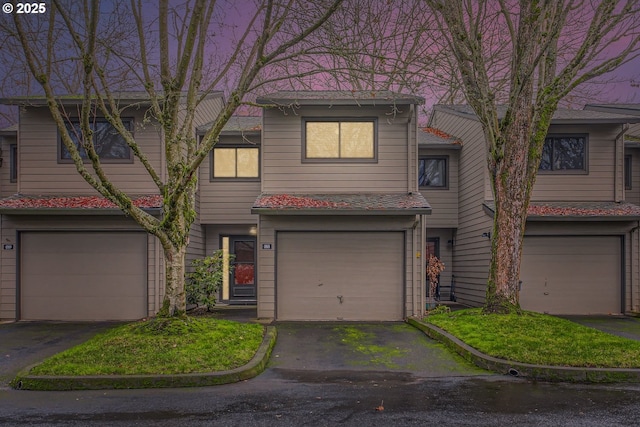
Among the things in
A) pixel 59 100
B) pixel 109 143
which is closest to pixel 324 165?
pixel 109 143

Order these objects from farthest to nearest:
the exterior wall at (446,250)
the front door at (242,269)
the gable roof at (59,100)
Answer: the exterior wall at (446,250), the front door at (242,269), the gable roof at (59,100)

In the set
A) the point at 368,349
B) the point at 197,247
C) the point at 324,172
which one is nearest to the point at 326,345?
the point at 368,349

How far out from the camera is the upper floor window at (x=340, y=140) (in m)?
13.2

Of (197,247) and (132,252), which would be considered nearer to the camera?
(132,252)

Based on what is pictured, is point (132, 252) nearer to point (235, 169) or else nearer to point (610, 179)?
point (235, 169)

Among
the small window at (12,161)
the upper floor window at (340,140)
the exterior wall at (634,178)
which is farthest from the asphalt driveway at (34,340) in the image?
the exterior wall at (634,178)

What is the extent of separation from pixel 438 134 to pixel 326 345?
10741 mm

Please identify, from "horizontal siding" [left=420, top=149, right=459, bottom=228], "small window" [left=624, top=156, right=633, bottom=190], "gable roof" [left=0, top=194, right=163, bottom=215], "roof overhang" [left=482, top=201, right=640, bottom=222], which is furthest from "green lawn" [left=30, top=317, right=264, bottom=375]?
"small window" [left=624, top=156, right=633, bottom=190]

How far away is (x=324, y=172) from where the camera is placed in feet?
43.2

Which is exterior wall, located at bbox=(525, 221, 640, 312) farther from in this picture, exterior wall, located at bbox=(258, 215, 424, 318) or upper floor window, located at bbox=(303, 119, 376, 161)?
upper floor window, located at bbox=(303, 119, 376, 161)

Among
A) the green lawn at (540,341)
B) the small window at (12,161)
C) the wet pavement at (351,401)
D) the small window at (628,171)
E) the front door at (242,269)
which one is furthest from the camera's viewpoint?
the front door at (242,269)

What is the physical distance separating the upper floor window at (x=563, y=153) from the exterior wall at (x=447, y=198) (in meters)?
2.76

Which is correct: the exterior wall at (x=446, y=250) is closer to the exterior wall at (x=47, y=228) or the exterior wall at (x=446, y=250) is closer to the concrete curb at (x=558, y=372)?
the exterior wall at (x=47, y=228)

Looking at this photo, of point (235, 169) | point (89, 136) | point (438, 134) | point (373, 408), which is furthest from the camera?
point (438, 134)
